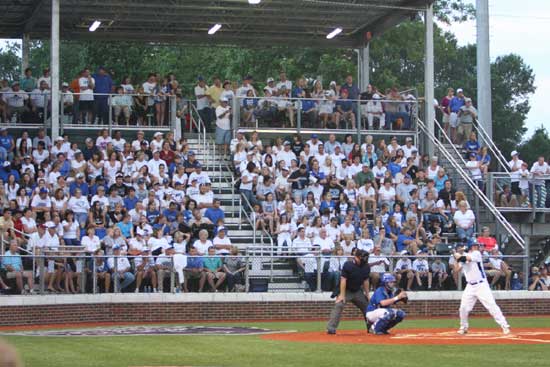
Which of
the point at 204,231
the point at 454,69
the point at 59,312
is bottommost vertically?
the point at 59,312

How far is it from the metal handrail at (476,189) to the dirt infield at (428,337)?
8.51 m

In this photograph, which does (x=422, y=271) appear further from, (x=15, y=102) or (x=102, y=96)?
(x=15, y=102)

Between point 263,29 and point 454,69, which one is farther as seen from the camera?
point 454,69

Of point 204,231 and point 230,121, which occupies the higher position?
point 230,121

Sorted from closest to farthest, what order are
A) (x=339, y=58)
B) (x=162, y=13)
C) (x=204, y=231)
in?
(x=204, y=231), (x=162, y=13), (x=339, y=58)

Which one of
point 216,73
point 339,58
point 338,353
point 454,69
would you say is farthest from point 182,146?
point 454,69

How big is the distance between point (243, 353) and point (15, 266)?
31.2ft

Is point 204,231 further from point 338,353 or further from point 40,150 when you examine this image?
point 338,353

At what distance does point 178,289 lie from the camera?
79.4 feet

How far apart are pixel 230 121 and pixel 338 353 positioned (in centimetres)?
1854

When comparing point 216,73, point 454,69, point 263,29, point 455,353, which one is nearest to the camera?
point 455,353

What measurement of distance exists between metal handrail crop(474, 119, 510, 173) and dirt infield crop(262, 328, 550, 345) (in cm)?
1327

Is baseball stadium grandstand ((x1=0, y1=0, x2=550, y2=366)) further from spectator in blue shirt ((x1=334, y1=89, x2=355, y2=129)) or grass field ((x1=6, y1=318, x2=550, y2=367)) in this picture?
grass field ((x1=6, y1=318, x2=550, y2=367))

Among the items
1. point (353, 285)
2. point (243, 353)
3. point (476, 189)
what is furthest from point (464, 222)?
point (243, 353)
